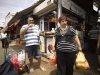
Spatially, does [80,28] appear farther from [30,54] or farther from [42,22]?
[30,54]

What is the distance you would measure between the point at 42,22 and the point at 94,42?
14.6ft

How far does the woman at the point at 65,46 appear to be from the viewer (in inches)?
125

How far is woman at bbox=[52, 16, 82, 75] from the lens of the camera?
→ 318 cm

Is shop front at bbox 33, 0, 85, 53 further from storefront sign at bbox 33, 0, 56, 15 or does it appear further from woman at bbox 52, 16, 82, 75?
woman at bbox 52, 16, 82, 75

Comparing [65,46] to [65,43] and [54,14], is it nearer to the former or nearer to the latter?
[65,43]

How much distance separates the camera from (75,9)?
22.9 ft

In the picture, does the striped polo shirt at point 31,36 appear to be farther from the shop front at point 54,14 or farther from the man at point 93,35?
the man at point 93,35

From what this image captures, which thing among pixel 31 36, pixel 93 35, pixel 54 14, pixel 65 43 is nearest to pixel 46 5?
pixel 54 14

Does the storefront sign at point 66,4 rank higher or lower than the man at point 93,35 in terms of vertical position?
higher

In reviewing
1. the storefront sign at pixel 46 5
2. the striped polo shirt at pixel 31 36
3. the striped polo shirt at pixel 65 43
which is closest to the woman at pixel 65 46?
the striped polo shirt at pixel 65 43

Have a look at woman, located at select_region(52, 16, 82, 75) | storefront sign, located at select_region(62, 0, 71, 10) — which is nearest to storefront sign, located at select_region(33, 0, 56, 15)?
storefront sign, located at select_region(62, 0, 71, 10)

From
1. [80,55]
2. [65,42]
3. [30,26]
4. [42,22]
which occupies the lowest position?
[80,55]

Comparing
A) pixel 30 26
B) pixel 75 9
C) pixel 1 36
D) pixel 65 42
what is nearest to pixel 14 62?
pixel 30 26

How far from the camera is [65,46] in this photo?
3184 mm
